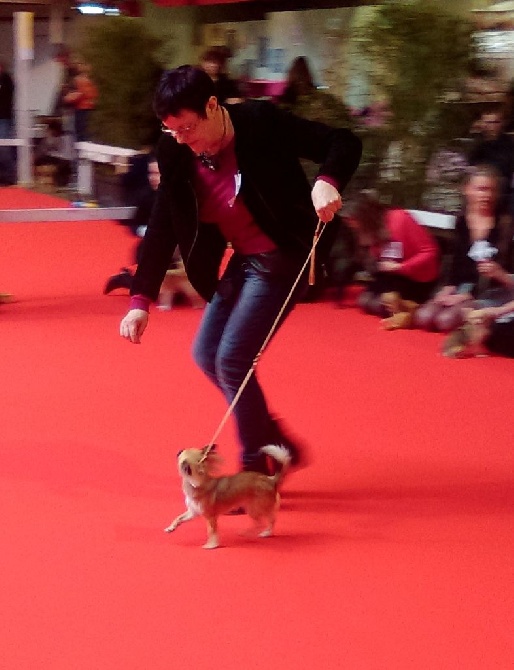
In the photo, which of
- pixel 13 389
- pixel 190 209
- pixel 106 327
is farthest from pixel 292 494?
pixel 106 327

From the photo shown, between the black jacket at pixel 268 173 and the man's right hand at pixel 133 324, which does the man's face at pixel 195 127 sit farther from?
the man's right hand at pixel 133 324

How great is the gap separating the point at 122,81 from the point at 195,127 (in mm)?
9147

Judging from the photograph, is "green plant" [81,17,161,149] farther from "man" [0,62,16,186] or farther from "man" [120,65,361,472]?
"man" [120,65,361,472]

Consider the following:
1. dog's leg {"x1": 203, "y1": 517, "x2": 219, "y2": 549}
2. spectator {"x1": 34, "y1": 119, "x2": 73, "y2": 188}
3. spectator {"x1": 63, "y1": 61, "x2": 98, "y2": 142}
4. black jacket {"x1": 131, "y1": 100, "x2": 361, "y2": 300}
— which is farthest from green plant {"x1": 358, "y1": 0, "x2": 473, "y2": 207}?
spectator {"x1": 34, "y1": 119, "x2": 73, "y2": 188}

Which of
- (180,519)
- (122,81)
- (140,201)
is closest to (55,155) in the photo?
(122,81)

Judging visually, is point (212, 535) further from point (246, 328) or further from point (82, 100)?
point (82, 100)

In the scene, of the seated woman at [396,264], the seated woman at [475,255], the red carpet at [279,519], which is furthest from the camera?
the seated woman at [396,264]

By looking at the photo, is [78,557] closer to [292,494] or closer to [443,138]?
[292,494]

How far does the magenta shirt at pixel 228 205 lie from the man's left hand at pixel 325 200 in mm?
257

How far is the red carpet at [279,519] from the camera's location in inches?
102

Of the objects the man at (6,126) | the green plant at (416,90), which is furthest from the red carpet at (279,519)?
the man at (6,126)

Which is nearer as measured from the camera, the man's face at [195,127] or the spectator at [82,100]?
the man's face at [195,127]

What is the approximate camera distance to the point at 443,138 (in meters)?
7.55

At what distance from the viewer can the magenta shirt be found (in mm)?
3066
